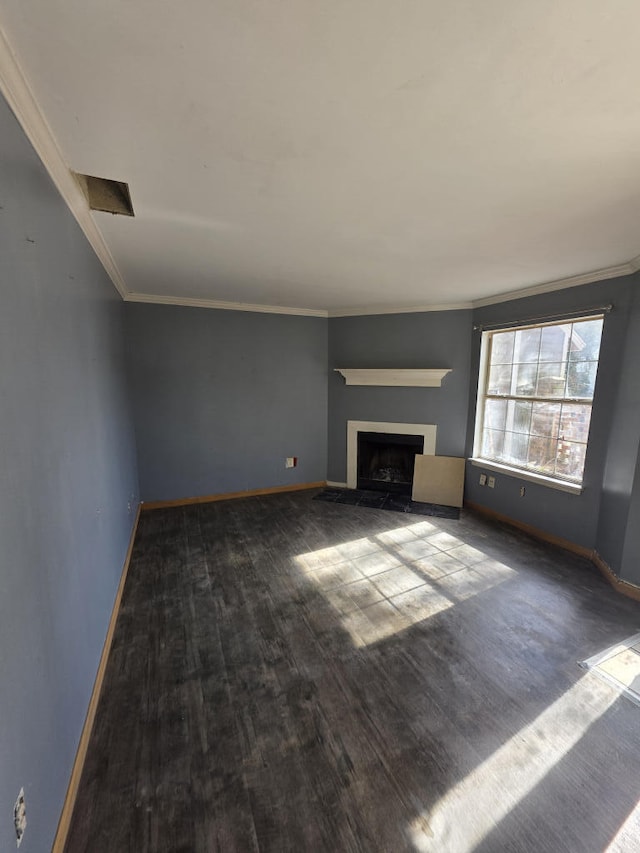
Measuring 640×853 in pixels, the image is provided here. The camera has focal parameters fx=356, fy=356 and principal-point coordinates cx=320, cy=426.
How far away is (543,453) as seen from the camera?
351 cm

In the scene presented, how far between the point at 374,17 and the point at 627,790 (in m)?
2.65

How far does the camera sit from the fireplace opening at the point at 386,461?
4.68 m

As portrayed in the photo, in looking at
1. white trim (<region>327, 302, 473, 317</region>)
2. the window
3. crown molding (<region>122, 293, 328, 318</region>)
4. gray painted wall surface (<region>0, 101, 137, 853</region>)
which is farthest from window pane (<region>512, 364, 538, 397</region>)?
gray painted wall surface (<region>0, 101, 137, 853</region>)

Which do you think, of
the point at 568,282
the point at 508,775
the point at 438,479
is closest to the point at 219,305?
the point at 438,479

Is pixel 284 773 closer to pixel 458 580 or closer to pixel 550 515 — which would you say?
pixel 458 580

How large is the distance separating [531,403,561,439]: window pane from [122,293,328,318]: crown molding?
2.75 metres

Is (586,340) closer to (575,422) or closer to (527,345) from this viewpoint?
(527,345)

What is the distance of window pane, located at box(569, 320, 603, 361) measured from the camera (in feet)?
9.84

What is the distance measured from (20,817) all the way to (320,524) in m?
3.02

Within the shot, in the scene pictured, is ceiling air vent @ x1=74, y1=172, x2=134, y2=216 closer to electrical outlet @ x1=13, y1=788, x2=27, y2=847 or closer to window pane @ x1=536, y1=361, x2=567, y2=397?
electrical outlet @ x1=13, y1=788, x2=27, y2=847

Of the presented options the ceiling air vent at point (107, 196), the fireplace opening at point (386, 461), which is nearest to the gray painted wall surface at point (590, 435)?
the fireplace opening at point (386, 461)

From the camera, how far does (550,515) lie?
3.38 metres

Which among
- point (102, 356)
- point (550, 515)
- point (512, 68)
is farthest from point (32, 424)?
point (550, 515)

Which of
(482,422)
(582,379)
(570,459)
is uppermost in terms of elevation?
(582,379)
